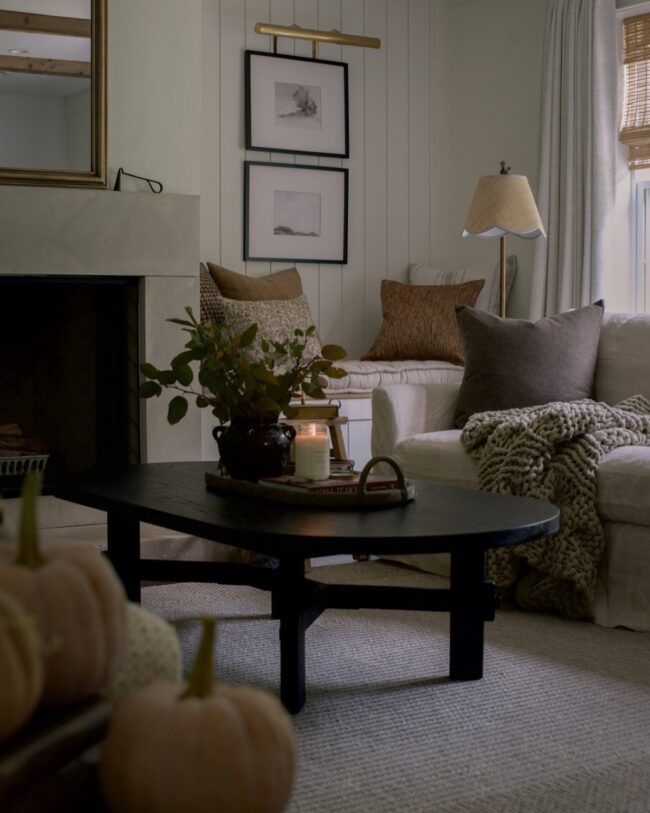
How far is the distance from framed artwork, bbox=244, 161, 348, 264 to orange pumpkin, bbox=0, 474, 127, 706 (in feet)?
15.2

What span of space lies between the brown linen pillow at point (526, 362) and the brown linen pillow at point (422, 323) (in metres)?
1.59

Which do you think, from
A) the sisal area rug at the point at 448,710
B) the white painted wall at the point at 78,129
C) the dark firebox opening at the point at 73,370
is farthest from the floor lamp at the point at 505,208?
the sisal area rug at the point at 448,710

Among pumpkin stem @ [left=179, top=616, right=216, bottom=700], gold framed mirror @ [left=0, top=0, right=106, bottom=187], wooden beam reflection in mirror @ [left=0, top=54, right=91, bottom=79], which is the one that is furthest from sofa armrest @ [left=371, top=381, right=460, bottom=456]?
pumpkin stem @ [left=179, top=616, right=216, bottom=700]

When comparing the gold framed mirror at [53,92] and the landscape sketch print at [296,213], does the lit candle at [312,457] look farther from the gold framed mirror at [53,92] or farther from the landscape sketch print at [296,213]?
the landscape sketch print at [296,213]

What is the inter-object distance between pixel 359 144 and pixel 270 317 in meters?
1.41

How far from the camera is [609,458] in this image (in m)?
3.06

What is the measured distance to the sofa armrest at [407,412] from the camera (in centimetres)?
371

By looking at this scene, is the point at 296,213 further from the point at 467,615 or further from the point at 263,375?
the point at 467,615

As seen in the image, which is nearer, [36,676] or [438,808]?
A: [36,676]

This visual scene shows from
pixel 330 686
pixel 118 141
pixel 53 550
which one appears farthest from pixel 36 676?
pixel 118 141

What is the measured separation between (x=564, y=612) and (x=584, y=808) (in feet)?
4.22

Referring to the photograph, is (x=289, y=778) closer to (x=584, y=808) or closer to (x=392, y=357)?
(x=584, y=808)

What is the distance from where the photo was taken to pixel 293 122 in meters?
5.53

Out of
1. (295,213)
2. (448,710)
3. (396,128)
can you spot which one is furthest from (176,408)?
(396,128)
